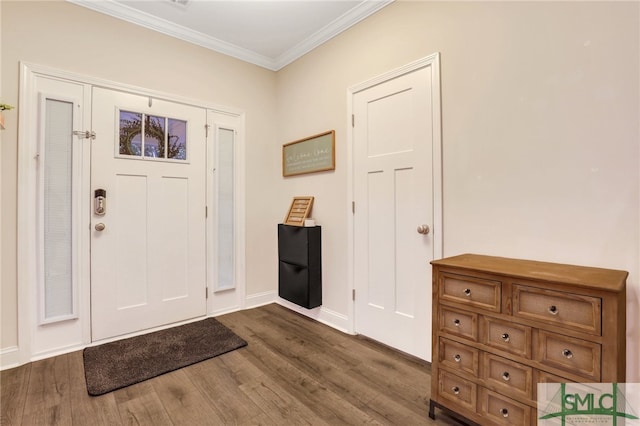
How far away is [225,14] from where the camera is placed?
2623 millimetres

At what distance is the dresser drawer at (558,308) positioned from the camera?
1.13m

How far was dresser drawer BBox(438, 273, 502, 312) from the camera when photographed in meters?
1.38

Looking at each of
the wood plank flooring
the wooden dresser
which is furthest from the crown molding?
the wood plank flooring

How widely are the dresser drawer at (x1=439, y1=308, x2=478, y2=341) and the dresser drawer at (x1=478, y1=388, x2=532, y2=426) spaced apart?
0.84 ft

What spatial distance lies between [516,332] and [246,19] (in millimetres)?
3076

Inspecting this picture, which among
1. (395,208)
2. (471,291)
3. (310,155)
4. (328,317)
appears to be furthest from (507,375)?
(310,155)

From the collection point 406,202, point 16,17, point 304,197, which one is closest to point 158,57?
point 16,17

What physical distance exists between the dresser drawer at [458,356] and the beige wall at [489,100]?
634 millimetres

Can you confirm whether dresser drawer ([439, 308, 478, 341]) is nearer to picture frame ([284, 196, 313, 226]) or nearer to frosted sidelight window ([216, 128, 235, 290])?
picture frame ([284, 196, 313, 226])

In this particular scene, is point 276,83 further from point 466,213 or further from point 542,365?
point 542,365

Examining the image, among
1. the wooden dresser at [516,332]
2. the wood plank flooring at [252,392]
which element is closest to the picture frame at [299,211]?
the wood plank flooring at [252,392]

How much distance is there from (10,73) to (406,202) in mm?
3007

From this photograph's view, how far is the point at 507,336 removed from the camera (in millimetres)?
1348

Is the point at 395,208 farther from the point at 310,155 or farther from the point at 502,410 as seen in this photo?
the point at 502,410
